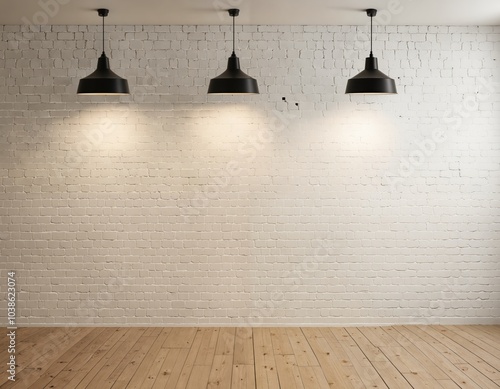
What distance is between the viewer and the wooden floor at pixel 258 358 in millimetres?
4777

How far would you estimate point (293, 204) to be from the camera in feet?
21.2

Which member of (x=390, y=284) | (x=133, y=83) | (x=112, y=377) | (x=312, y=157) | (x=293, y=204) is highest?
(x=133, y=83)

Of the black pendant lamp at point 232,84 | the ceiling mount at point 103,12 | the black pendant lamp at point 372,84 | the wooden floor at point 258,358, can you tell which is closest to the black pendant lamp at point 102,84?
the ceiling mount at point 103,12

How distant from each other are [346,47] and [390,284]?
224cm

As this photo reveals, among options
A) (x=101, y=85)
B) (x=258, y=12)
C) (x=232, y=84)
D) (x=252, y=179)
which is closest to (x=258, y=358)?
(x=252, y=179)

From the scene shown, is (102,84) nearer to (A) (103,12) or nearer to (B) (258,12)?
(A) (103,12)

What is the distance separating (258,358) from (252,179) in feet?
5.82

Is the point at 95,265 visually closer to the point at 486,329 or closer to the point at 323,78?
the point at 323,78

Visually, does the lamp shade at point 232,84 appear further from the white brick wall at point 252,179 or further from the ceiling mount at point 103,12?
the ceiling mount at point 103,12

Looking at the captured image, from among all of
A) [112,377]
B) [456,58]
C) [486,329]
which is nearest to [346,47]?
[456,58]

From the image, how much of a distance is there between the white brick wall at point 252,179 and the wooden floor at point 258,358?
31 cm

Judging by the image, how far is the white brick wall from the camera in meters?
6.44

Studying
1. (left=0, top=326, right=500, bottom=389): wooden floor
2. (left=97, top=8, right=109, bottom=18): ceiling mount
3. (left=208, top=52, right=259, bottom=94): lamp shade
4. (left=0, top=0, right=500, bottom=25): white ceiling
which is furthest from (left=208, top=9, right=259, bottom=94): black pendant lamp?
(left=0, top=326, right=500, bottom=389): wooden floor

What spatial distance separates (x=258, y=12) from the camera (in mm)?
5883
